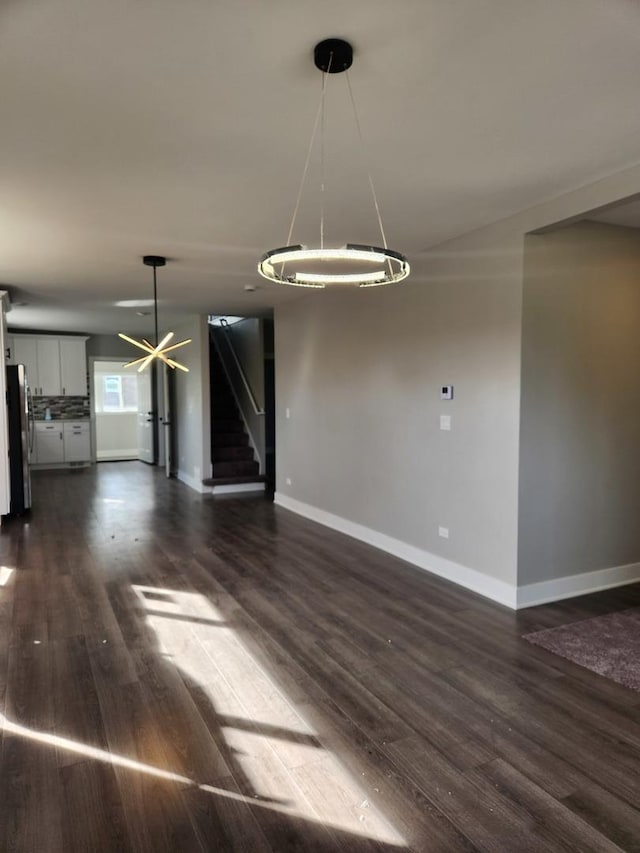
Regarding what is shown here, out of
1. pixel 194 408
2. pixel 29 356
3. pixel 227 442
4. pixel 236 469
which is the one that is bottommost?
pixel 236 469

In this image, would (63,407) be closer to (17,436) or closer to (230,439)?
(230,439)

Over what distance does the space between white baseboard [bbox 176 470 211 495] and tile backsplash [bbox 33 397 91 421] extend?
240 centimetres

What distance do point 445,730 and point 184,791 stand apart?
1086 millimetres

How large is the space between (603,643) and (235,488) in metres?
5.67

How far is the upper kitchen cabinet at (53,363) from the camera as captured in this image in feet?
31.3

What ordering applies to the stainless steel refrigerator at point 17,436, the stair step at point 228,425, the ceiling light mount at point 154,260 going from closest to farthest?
the ceiling light mount at point 154,260 → the stainless steel refrigerator at point 17,436 → the stair step at point 228,425

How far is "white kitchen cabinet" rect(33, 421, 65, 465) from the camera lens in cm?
962

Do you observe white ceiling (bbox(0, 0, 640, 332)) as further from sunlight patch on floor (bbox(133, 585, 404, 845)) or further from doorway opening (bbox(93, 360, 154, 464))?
doorway opening (bbox(93, 360, 154, 464))

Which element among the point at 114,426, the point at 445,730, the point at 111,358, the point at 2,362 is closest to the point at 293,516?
the point at 2,362

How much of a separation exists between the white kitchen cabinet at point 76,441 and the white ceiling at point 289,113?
21.5 ft

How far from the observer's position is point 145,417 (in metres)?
10.6

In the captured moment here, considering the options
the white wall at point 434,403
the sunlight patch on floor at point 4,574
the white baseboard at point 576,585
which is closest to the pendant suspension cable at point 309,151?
the white wall at point 434,403

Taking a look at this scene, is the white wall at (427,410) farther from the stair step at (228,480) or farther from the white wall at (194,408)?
the white wall at (194,408)

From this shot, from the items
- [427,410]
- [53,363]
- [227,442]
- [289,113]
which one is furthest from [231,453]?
[289,113]
